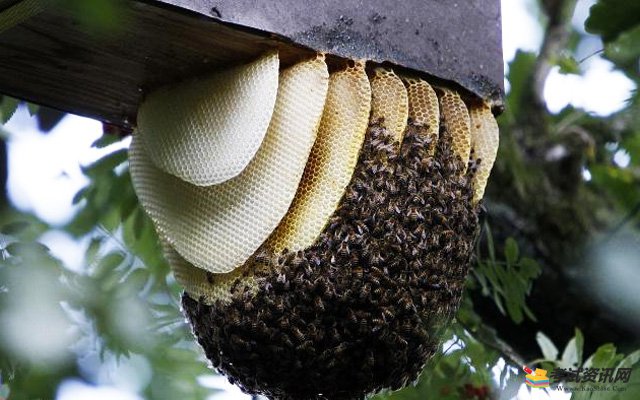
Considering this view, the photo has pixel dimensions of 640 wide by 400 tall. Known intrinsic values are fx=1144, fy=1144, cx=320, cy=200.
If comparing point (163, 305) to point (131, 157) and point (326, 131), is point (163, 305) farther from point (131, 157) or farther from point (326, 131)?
point (326, 131)

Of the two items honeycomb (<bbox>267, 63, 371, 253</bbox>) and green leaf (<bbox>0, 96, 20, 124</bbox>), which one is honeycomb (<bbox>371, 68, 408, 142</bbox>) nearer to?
honeycomb (<bbox>267, 63, 371, 253</bbox>)

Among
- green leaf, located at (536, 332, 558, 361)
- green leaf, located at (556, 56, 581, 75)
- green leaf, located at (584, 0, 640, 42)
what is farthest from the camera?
green leaf, located at (556, 56, 581, 75)

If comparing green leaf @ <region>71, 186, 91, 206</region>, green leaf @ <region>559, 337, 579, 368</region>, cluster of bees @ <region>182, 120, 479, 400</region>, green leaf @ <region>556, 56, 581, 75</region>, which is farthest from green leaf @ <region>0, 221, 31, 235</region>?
green leaf @ <region>556, 56, 581, 75</region>

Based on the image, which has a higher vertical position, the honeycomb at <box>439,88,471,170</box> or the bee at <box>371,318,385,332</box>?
the honeycomb at <box>439,88,471,170</box>

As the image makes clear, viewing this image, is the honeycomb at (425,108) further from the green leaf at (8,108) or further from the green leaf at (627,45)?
the green leaf at (8,108)

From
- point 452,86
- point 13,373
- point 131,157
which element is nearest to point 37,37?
point 131,157
